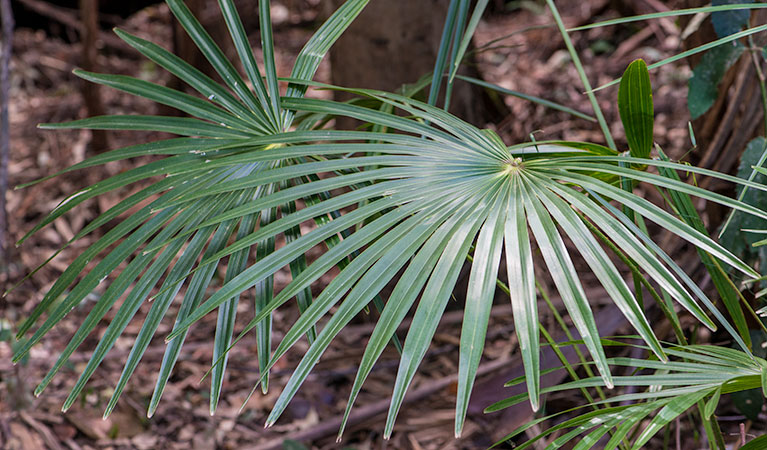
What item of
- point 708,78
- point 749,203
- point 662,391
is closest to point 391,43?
point 708,78

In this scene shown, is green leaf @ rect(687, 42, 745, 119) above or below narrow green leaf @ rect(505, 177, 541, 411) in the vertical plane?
above

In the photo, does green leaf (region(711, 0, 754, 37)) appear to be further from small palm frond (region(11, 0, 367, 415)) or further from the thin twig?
the thin twig

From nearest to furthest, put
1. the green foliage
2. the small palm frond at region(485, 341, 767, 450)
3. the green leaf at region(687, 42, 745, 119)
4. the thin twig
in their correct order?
the small palm frond at region(485, 341, 767, 450) → the green foliage → the green leaf at region(687, 42, 745, 119) → the thin twig

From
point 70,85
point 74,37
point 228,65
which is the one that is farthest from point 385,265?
point 74,37

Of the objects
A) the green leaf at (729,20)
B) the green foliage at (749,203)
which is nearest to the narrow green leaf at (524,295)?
the green foliage at (749,203)

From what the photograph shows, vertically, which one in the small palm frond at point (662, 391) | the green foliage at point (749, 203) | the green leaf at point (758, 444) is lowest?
the green leaf at point (758, 444)

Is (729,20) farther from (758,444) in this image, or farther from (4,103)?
(4,103)

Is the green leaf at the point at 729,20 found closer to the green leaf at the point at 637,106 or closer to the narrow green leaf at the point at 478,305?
the green leaf at the point at 637,106

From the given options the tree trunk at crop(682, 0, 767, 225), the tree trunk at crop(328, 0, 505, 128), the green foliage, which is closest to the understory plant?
the green foliage
